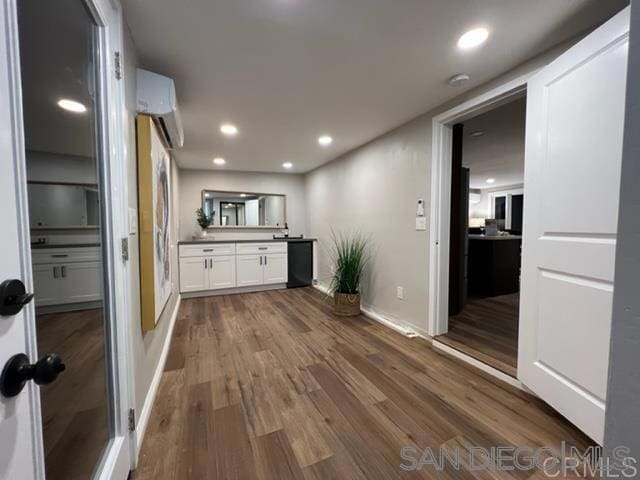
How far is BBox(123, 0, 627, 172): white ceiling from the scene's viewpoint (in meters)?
1.24

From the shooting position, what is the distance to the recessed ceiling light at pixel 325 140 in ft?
9.91

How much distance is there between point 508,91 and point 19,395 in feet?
8.38

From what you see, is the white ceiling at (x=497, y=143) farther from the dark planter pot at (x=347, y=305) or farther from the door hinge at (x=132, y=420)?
the door hinge at (x=132, y=420)

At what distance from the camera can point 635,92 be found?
0.44 meters

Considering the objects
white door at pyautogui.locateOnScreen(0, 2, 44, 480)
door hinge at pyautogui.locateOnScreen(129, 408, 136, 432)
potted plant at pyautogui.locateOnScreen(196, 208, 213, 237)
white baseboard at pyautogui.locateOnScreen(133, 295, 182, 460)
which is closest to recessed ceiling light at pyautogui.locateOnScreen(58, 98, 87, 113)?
white door at pyautogui.locateOnScreen(0, 2, 44, 480)

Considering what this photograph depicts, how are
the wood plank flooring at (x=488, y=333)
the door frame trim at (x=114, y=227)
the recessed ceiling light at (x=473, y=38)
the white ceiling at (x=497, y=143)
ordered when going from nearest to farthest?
1. the door frame trim at (x=114, y=227)
2. the recessed ceiling light at (x=473, y=38)
3. the wood plank flooring at (x=488, y=333)
4. the white ceiling at (x=497, y=143)

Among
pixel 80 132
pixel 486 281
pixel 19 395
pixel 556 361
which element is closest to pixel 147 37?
pixel 80 132

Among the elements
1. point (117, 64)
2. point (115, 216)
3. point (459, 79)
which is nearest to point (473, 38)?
point (459, 79)

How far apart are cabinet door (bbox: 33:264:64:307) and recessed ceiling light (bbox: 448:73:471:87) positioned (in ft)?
7.59

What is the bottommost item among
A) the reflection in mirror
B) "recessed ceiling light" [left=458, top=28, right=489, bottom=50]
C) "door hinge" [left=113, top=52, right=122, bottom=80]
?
the reflection in mirror

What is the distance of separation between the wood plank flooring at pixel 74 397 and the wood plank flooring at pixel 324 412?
1.17ft

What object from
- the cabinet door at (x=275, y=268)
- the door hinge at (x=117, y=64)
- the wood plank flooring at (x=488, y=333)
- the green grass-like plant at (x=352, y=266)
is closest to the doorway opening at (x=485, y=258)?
the wood plank flooring at (x=488, y=333)

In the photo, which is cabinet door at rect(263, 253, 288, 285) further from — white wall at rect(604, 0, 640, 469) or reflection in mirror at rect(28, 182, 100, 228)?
white wall at rect(604, 0, 640, 469)

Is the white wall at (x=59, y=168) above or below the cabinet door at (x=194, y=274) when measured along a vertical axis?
above
